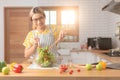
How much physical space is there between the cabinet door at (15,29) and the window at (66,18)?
1.95ft

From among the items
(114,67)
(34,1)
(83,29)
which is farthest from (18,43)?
(114,67)

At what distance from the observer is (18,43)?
6469mm

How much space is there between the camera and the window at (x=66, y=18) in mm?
Result: 6316

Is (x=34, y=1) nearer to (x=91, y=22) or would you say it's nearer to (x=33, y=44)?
(x=91, y=22)

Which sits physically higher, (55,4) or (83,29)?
(55,4)

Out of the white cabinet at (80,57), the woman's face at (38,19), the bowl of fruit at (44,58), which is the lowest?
the white cabinet at (80,57)

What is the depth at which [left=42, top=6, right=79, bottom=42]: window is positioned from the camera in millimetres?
6316

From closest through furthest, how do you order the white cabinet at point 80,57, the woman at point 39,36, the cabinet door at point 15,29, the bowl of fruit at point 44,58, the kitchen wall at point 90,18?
the bowl of fruit at point 44,58, the woman at point 39,36, the white cabinet at point 80,57, the kitchen wall at point 90,18, the cabinet door at point 15,29

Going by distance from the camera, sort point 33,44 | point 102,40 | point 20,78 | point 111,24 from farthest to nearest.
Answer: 1. point 111,24
2. point 102,40
3. point 33,44
4. point 20,78

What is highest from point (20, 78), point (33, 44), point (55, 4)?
point (55, 4)

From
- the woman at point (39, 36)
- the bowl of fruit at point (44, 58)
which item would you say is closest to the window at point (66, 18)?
the woman at point (39, 36)

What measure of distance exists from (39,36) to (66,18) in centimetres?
409

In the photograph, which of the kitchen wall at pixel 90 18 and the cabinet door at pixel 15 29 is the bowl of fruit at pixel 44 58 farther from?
the cabinet door at pixel 15 29

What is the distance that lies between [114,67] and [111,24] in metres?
4.29
